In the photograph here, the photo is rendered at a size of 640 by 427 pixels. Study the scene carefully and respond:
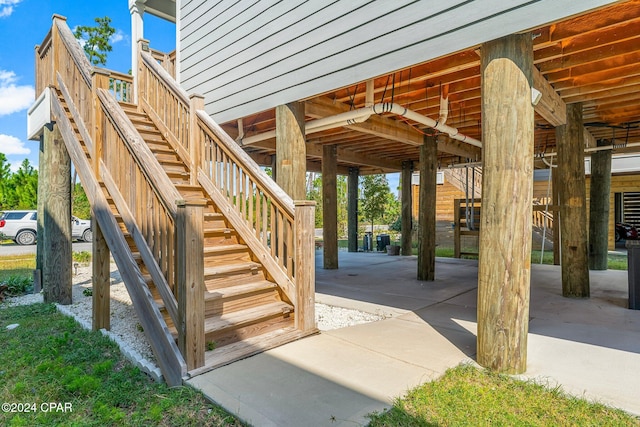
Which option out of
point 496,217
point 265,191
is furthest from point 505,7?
point 265,191

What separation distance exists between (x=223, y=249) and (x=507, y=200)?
2507 mm

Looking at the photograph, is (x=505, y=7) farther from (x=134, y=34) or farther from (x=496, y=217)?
(x=134, y=34)

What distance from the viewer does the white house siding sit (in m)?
2.65

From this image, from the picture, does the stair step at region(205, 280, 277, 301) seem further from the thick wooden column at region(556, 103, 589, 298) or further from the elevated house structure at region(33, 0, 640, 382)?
the thick wooden column at region(556, 103, 589, 298)

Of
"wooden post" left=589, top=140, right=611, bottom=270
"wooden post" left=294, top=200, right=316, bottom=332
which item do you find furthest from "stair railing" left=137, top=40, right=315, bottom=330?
"wooden post" left=589, top=140, right=611, bottom=270

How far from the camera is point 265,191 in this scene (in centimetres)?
355

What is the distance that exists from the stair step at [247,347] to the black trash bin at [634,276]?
3770mm

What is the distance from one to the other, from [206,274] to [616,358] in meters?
3.31

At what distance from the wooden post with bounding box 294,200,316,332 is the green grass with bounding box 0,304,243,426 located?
1179 mm

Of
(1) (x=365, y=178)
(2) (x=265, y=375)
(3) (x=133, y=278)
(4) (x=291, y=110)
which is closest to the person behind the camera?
(2) (x=265, y=375)

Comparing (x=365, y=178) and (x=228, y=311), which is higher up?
(x=365, y=178)

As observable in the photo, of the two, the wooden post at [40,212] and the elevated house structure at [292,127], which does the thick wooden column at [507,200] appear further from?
the wooden post at [40,212]

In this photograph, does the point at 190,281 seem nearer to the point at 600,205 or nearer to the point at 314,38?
the point at 314,38

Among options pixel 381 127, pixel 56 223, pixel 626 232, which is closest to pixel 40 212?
pixel 56 223
